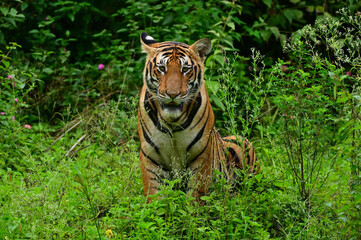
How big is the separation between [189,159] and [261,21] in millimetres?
3275

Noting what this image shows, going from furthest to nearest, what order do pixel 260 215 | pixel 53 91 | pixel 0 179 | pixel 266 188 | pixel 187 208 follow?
pixel 53 91 < pixel 0 179 < pixel 266 188 < pixel 260 215 < pixel 187 208

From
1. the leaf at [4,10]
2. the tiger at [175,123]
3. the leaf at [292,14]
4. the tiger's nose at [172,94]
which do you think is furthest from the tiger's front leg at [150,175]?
the leaf at [292,14]

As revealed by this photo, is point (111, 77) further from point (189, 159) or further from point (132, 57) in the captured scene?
point (189, 159)

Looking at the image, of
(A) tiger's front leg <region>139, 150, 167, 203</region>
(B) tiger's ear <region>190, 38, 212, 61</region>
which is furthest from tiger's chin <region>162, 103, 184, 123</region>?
(B) tiger's ear <region>190, 38, 212, 61</region>

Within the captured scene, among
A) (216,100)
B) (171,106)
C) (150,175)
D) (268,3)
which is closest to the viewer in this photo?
(171,106)

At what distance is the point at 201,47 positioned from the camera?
420cm

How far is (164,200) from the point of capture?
11.7ft

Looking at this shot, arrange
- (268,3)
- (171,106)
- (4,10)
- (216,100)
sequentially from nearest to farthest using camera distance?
(171,106)
(216,100)
(4,10)
(268,3)

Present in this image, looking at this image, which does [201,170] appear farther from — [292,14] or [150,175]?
[292,14]

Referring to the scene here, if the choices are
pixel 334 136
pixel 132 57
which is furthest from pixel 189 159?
pixel 132 57

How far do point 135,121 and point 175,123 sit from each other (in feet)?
1.03

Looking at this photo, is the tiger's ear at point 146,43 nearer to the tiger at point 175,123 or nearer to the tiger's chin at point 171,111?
the tiger at point 175,123

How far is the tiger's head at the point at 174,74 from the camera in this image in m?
3.89

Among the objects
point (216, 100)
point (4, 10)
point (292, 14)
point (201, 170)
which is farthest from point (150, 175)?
point (292, 14)
